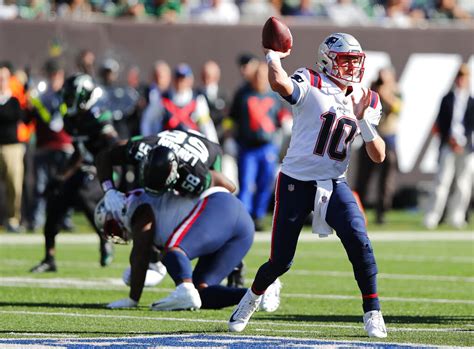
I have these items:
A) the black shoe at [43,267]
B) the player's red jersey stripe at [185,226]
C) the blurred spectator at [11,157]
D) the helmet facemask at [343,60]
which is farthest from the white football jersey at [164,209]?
the blurred spectator at [11,157]

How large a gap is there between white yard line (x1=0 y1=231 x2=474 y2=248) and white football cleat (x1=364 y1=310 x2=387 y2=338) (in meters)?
7.46

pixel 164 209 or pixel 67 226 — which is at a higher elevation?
pixel 164 209

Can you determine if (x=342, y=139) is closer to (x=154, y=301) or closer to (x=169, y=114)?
(x=154, y=301)

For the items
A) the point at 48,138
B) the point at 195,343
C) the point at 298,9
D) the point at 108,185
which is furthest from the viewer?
the point at 298,9

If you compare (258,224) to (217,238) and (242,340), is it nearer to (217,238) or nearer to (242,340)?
(217,238)

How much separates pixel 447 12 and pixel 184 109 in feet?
21.7

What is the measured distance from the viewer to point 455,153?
16906mm

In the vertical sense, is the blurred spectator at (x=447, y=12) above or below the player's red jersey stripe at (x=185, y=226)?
below

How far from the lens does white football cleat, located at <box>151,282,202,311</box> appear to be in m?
8.24

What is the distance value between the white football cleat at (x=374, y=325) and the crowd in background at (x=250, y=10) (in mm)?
11368

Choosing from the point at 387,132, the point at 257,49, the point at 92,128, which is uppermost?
the point at 92,128

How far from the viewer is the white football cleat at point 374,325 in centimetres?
698

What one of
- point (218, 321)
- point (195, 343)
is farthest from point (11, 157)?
point (195, 343)

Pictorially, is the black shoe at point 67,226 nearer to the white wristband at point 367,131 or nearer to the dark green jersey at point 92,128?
the dark green jersey at point 92,128
